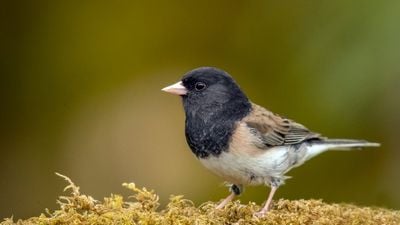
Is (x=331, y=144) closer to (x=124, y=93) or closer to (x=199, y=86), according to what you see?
(x=199, y=86)

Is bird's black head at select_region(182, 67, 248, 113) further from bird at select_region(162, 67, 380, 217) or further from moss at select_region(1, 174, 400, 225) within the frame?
moss at select_region(1, 174, 400, 225)

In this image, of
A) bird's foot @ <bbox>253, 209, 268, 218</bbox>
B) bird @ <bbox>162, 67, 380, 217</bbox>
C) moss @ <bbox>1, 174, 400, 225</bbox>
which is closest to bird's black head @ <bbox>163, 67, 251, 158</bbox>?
bird @ <bbox>162, 67, 380, 217</bbox>

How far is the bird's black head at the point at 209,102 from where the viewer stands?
378cm

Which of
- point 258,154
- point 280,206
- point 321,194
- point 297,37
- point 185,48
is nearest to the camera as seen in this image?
point 280,206

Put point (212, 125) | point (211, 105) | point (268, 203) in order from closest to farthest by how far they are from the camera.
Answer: point (268, 203) → point (212, 125) → point (211, 105)

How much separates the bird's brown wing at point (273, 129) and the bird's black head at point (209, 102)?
2.6 inches

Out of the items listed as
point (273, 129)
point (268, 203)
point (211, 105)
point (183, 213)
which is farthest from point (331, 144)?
point (183, 213)

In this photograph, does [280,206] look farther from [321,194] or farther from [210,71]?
[321,194]

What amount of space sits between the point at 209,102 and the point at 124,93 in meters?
2.18

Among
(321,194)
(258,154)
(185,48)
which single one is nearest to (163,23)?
(185,48)

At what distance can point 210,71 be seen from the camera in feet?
12.8

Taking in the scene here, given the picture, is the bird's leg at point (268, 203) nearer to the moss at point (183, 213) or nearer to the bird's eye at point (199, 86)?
the moss at point (183, 213)

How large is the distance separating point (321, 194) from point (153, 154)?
4.48ft

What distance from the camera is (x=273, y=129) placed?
398cm
